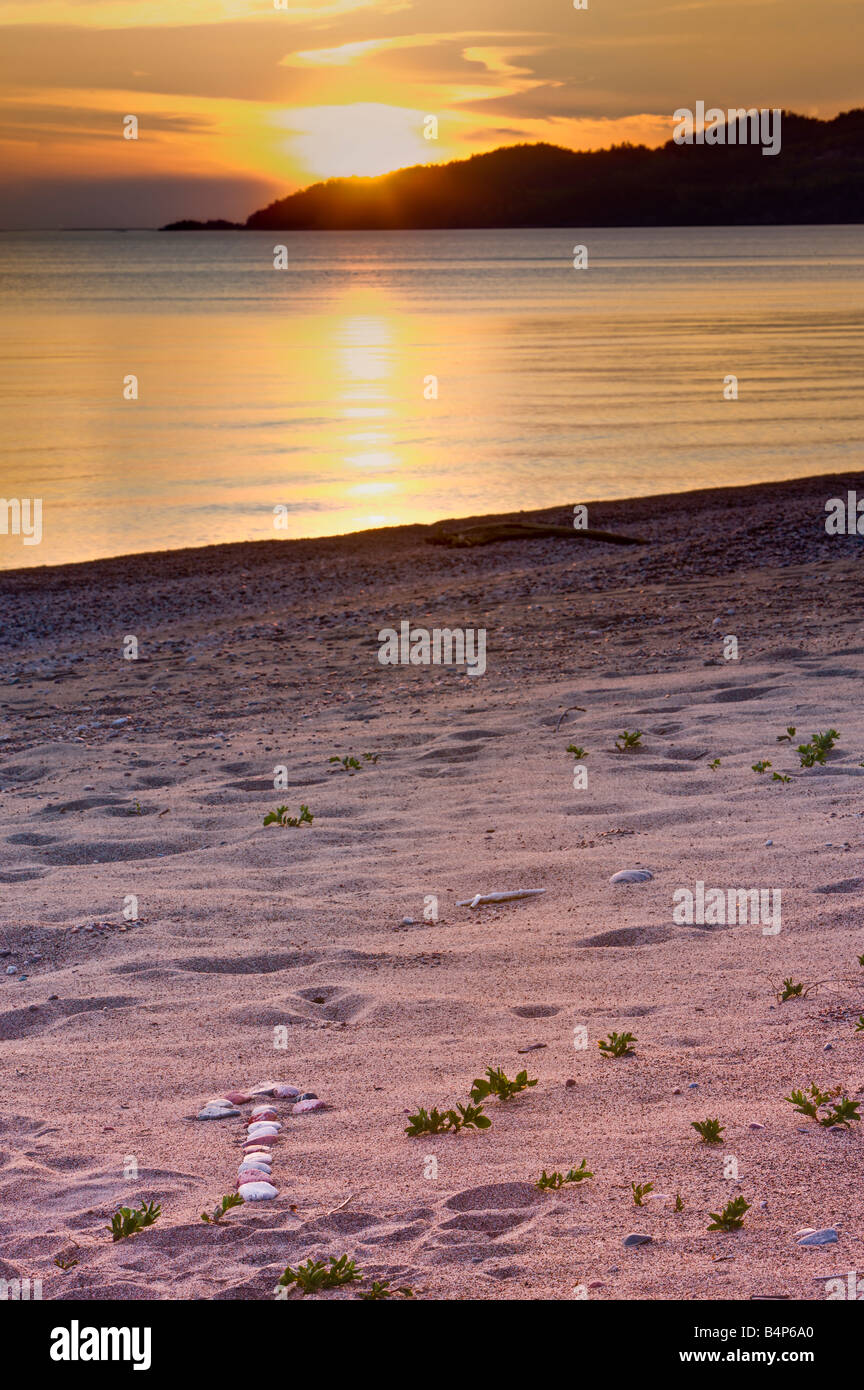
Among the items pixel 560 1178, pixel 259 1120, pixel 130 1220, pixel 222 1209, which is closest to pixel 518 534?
pixel 259 1120

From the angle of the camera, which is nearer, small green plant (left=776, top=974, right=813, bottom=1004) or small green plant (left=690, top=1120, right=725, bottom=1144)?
small green plant (left=690, top=1120, right=725, bottom=1144)

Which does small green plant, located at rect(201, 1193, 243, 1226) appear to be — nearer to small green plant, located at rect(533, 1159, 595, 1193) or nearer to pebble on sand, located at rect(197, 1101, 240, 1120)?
pebble on sand, located at rect(197, 1101, 240, 1120)

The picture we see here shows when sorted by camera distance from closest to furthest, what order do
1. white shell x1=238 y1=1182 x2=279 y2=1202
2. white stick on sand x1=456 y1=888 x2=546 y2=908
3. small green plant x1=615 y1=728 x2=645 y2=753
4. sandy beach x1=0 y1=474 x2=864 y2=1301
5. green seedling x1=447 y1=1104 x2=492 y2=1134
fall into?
1. sandy beach x1=0 y1=474 x2=864 y2=1301
2. white shell x1=238 y1=1182 x2=279 y2=1202
3. green seedling x1=447 y1=1104 x2=492 y2=1134
4. white stick on sand x1=456 y1=888 x2=546 y2=908
5. small green plant x1=615 y1=728 x2=645 y2=753

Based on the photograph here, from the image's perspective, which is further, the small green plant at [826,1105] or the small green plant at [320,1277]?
the small green plant at [826,1105]

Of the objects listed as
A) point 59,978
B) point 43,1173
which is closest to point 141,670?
point 59,978

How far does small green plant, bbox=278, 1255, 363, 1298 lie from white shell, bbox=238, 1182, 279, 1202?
46 cm

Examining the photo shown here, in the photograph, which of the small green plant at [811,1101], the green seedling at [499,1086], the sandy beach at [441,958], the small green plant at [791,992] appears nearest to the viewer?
the sandy beach at [441,958]

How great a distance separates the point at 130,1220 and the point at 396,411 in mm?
34713

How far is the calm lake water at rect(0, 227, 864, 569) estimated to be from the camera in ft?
79.0

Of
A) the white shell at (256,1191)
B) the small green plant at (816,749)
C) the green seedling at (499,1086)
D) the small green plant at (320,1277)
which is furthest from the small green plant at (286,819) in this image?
the small green plant at (320,1277)

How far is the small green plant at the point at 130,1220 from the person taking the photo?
141 inches

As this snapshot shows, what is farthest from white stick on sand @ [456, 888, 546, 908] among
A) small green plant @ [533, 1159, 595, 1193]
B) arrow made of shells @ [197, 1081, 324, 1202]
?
small green plant @ [533, 1159, 595, 1193]

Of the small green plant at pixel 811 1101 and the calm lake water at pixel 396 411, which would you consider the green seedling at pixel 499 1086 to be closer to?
the small green plant at pixel 811 1101

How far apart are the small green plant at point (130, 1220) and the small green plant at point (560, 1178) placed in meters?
1.08
